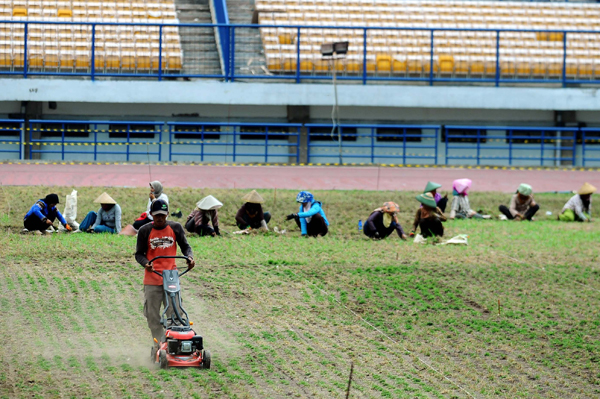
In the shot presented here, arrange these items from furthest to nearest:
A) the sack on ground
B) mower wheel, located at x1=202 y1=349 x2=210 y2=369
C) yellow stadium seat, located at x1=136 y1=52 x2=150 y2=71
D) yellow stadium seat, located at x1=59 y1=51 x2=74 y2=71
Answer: yellow stadium seat, located at x1=136 y1=52 x2=150 y2=71
yellow stadium seat, located at x1=59 y1=51 x2=74 y2=71
the sack on ground
mower wheel, located at x1=202 y1=349 x2=210 y2=369

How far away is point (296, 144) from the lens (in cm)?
2339

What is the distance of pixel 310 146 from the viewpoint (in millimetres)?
24500

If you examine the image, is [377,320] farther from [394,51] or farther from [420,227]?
[394,51]

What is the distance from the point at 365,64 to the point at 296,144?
3.66 m

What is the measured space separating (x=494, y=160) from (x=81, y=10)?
1457 cm

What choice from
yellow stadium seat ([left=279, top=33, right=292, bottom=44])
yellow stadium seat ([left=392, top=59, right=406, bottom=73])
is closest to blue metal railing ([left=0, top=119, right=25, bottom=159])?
yellow stadium seat ([left=279, top=33, right=292, bottom=44])

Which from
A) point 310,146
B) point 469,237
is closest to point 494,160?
point 310,146

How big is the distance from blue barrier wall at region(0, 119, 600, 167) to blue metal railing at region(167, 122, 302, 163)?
31 mm

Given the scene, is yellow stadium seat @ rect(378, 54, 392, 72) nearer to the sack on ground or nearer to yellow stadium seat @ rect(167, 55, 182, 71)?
yellow stadium seat @ rect(167, 55, 182, 71)

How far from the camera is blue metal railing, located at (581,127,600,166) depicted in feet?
83.4

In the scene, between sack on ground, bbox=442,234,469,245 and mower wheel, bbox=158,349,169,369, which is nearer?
mower wheel, bbox=158,349,169,369

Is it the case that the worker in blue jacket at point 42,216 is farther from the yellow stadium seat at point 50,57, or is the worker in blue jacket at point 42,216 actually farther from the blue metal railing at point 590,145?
the blue metal railing at point 590,145

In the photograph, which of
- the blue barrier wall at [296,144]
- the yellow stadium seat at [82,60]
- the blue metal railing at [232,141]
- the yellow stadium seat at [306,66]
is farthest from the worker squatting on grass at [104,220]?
the yellow stadium seat at [306,66]

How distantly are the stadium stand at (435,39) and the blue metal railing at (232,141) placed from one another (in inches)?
85.0
